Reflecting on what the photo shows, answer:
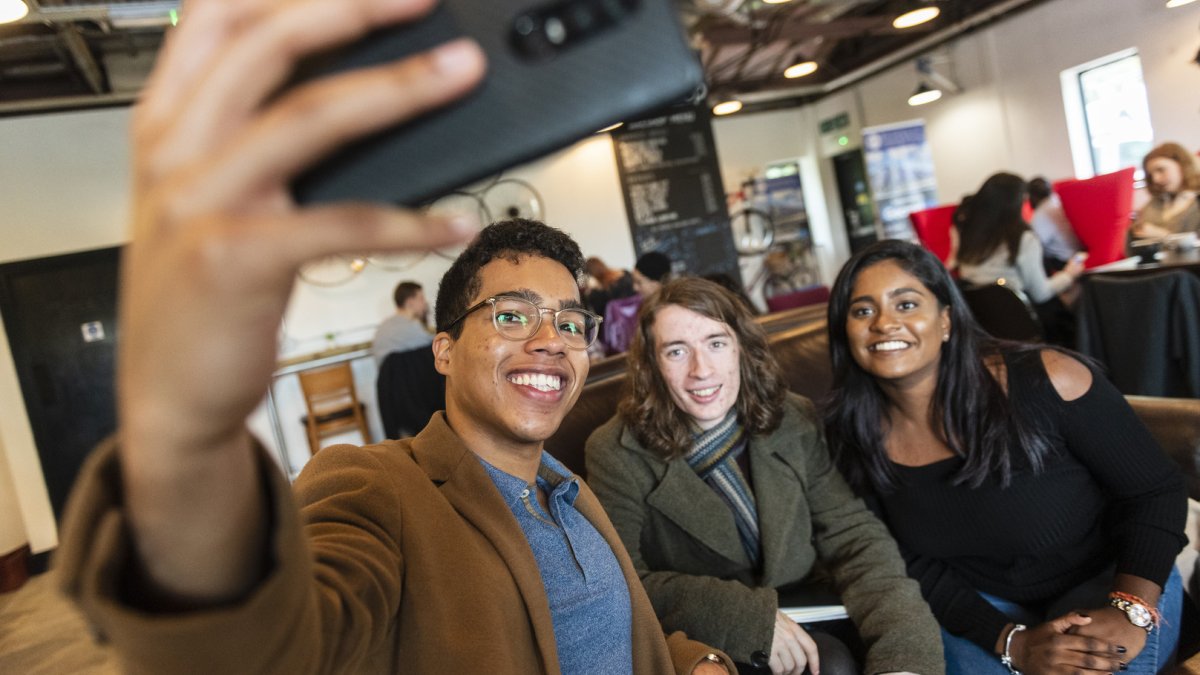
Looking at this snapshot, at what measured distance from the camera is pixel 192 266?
0.34 m

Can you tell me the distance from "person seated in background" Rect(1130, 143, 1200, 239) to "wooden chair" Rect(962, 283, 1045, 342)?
1680 millimetres

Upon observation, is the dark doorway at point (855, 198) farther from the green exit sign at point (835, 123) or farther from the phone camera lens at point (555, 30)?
the phone camera lens at point (555, 30)

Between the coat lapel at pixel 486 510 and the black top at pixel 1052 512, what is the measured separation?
1.11 m

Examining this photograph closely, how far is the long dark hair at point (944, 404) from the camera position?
1.66 meters

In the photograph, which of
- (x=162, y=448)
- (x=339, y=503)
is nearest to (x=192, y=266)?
(x=162, y=448)

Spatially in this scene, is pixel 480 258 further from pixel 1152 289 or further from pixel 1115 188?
pixel 1115 188

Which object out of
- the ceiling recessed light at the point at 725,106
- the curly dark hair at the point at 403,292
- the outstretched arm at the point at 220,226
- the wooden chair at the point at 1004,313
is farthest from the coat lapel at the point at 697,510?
the ceiling recessed light at the point at 725,106

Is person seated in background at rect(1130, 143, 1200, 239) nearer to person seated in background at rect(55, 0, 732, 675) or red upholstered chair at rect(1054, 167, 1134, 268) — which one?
red upholstered chair at rect(1054, 167, 1134, 268)

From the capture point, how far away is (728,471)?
6.02ft

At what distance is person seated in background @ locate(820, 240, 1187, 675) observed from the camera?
5.08 feet

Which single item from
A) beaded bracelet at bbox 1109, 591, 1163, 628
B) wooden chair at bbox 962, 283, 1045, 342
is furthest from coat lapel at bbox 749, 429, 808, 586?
wooden chair at bbox 962, 283, 1045, 342

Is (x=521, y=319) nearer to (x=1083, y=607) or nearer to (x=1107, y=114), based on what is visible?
(x=1083, y=607)

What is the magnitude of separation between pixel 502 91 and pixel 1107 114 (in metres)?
9.52

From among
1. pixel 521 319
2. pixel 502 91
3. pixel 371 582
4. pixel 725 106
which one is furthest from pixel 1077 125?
pixel 502 91
